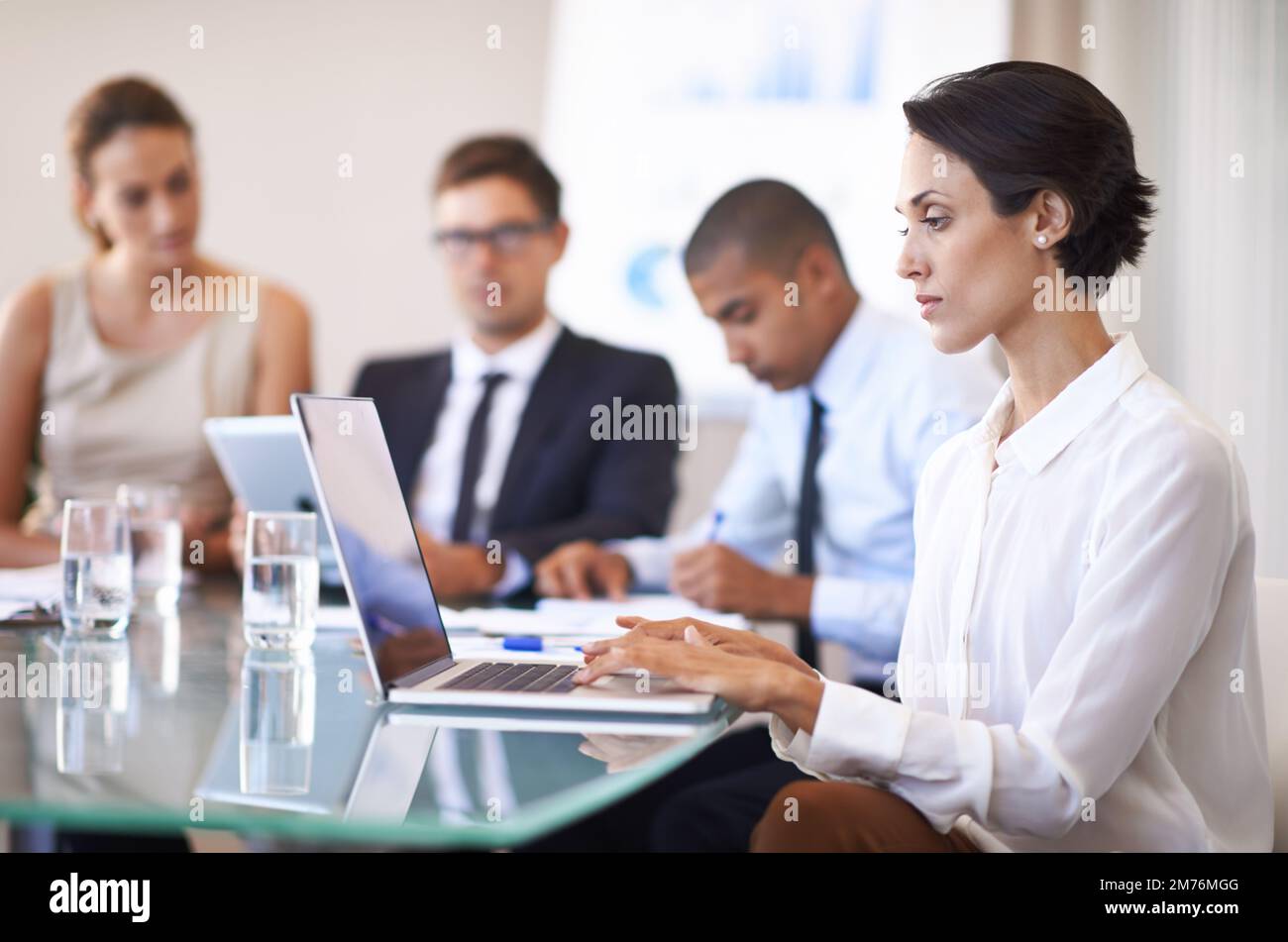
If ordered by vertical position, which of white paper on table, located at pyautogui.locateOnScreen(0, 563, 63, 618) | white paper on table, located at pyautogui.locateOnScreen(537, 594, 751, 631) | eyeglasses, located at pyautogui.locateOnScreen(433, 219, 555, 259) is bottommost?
white paper on table, located at pyautogui.locateOnScreen(537, 594, 751, 631)

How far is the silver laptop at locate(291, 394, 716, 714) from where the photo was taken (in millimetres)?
1131

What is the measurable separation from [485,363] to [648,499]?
656mm

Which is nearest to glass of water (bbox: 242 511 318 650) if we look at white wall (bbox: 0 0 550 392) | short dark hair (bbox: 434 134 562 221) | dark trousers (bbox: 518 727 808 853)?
dark trousers (bbox: 518 727 808 853)

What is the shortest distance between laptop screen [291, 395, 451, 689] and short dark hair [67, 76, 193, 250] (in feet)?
8.02

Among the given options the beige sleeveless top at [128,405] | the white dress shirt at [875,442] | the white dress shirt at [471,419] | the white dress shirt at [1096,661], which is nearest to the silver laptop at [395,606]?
the white dress shirt at [1096,661]

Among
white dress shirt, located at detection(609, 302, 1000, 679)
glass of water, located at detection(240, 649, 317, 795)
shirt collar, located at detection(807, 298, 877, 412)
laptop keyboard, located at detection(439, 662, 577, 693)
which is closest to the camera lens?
glass of water, located at detection(240, 649, 317, 795)

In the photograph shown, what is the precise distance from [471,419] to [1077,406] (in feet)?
7.14

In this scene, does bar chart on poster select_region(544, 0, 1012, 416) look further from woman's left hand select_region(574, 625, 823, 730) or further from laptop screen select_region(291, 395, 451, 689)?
woman's left hand select_region(574, 625, 823, 730)

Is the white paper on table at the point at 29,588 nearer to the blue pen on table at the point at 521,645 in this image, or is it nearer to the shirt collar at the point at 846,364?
the blue pen on table at the point at 521,645

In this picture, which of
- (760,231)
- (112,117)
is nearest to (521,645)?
(760,231)

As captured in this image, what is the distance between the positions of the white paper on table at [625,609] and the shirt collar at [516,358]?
125 centimetres

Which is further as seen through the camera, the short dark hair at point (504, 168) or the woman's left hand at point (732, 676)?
the short dark hair at point (504, 168)

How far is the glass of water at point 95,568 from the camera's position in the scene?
1.65 m
